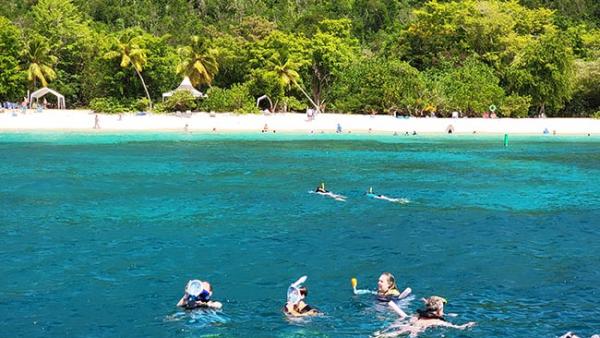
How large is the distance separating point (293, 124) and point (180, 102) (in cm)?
1443

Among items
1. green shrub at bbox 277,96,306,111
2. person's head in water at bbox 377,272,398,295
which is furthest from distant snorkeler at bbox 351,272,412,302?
green shrub at bbox 277,96,306,111

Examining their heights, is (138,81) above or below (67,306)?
above

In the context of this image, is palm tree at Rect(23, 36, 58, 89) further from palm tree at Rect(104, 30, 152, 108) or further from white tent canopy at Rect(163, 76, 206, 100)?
white tent canopy at Rect(163, 76, 206, 100)

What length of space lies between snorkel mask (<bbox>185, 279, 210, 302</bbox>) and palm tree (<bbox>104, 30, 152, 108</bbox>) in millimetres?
68048

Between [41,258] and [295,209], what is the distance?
37.0ft

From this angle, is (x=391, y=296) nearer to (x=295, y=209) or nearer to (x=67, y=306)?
(x=67, y=306)

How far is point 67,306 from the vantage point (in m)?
16.8

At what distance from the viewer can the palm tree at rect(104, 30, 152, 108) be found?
81.4 meters

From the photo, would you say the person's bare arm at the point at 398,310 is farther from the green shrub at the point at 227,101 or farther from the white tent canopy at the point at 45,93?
the white tent canopy at the point at 45,93

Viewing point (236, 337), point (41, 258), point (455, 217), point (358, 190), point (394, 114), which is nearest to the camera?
point (236, 337)

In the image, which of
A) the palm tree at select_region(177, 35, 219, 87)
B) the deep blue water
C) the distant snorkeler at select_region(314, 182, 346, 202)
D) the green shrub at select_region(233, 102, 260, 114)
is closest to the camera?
the deep blue water

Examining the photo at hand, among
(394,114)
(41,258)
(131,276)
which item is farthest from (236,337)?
(394,114)

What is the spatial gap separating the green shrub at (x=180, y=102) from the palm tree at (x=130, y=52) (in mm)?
5089

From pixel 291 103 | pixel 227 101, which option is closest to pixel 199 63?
pixel 227 101
